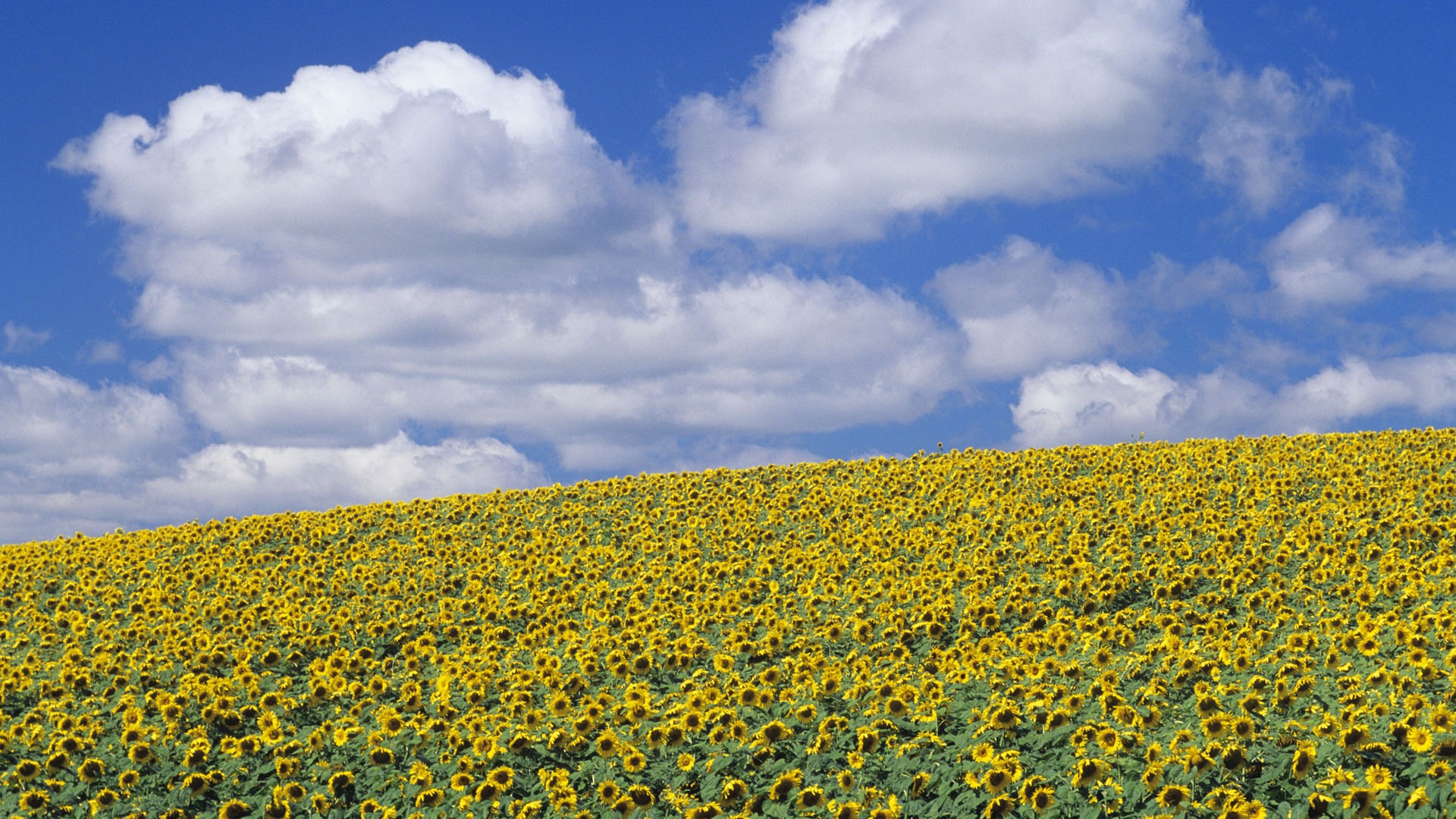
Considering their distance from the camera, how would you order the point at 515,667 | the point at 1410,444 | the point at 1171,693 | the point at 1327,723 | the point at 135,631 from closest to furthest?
the point at 1327,723
the point at 1171,693
the point at 515,667
the point at 135,631
the point at 1410,444

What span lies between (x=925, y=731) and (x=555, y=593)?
9.29 m

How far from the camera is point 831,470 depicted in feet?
94.3

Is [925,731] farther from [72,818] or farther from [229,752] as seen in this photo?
[72,818]

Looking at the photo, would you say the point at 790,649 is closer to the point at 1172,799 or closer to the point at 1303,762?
the point at 1172,799

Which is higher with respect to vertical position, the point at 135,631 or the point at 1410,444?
the point at 1410,444

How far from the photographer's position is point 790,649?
15.5m

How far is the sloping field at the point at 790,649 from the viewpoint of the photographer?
1073 cm

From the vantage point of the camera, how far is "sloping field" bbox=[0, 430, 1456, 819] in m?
10.7

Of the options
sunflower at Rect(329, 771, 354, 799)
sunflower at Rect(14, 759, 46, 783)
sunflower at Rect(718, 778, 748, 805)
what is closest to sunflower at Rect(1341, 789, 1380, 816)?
sunflower at Rect(718, 778, 748, 805)

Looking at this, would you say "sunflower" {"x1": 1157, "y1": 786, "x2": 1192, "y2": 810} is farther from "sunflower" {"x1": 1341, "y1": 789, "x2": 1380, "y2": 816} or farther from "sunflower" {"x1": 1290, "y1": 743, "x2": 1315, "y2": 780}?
"sunflower" {"x1": 1341, "y1": 789, "x2": 1380, "y2": 816}

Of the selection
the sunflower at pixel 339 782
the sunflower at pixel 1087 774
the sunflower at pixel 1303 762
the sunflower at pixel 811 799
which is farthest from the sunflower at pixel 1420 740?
the sunflower at pixel 339 782

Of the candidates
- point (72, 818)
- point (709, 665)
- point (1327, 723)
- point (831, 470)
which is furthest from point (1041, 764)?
point (831, 470)

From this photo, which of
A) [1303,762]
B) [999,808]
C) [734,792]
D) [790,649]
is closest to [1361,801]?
[1303,762]

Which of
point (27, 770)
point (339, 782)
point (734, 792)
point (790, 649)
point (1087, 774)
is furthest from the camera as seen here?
point (790, 649)
